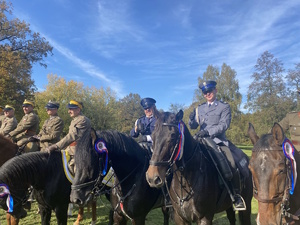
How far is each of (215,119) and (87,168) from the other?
8.24 ft

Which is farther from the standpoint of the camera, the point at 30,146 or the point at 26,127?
the point at 26,127

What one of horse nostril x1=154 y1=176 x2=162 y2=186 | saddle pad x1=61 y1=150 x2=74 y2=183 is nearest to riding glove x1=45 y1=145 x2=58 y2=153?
saddle pad x1=61 y1=150 x2=74 y2=183

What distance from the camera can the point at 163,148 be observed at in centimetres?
311

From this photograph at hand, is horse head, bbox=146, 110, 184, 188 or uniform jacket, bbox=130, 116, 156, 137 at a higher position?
uniform jacket, bbox=130, 116, 156, 137

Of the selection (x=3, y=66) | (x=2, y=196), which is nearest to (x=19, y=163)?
(x=2, y=196)

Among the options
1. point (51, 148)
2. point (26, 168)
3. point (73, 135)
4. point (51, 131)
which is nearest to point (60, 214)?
point (26, 168)

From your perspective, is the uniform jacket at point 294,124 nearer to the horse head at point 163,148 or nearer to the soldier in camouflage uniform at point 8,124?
the horse head at point 163,148

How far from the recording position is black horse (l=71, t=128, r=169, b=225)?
367 cm

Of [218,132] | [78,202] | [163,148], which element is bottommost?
[78,202]

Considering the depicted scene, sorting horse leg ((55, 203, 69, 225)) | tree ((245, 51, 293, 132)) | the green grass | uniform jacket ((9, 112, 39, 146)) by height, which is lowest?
the green grass

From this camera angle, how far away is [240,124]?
121ft

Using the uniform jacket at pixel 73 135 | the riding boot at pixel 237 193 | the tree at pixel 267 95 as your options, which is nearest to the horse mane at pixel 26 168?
the uniform jacket at pixel 73 135

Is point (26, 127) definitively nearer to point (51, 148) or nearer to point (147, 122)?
point (51, 148)

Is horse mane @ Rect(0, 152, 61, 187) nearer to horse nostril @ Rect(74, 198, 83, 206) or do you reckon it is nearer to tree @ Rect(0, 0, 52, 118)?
horse nostril @ Rect(74, 198, 83, 206)
